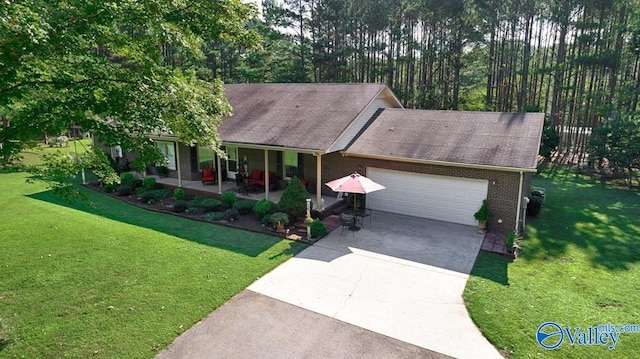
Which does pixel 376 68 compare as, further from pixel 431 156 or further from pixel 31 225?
pixel 31 225

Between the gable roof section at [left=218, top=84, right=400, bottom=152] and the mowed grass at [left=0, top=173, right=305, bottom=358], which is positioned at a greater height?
the gable roof section at [left=218, top=84, right=400, bottom=152]

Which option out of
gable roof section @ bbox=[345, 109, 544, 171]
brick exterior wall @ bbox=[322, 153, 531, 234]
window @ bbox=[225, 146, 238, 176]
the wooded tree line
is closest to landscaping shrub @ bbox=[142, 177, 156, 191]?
window @ bbox=[225, 146, 238, 176]

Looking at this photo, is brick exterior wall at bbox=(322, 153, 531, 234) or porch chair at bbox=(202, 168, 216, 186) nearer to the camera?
brick exterior wall at bbox=(322, 153, 531, 234)

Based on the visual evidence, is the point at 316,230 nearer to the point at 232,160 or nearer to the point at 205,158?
the point at 232,160

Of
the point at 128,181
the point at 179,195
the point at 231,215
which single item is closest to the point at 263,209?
the point at 231,215

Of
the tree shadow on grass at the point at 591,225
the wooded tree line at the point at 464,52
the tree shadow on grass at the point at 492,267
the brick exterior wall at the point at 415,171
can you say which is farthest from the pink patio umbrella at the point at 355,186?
the wooded tree line at the point at 464,52

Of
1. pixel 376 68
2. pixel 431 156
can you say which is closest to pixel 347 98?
pixel 431 156

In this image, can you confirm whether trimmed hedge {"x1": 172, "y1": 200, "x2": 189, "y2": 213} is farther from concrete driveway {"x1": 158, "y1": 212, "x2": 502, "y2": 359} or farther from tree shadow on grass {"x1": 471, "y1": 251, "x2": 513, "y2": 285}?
tree shadow on grass {"x1": 471, "y1": 251, "x2": 513, "y2": 285}
